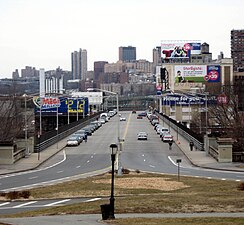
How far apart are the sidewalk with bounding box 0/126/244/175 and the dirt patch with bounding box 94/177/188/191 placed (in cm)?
1094

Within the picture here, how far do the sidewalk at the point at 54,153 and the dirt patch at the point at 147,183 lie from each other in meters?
10.9

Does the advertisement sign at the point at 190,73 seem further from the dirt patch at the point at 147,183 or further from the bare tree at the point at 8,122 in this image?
the dirt patch at the point at 147,183

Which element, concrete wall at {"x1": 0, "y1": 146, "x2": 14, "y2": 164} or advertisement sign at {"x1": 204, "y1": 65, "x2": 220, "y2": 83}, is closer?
concrete wall at {"x1": 0, "y1": 146, "x2": 14, "y2": 164}

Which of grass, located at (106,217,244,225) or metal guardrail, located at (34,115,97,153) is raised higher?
grass, located at (106,217,244,225)

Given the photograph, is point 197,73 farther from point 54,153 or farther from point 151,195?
point 151,195

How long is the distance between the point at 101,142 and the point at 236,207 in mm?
58013

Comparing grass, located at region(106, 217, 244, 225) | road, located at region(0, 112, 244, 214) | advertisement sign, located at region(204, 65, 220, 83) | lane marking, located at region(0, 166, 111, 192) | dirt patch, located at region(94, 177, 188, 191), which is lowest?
road, located at region(0, 112, 244, 214)

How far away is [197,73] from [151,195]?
149 meters

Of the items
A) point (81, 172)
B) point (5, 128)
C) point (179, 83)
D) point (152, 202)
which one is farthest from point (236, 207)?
point (179, 83)

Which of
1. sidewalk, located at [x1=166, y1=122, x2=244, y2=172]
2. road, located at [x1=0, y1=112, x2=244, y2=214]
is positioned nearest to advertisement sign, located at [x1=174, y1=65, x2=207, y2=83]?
road, located at [x1=0, y1=112, x2=244, y2=214]

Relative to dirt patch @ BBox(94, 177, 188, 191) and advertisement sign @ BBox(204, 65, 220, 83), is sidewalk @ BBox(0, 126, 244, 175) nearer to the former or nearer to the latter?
dirt patch @ BBox(94, 177, 188, 191)

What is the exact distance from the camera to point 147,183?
126 feet

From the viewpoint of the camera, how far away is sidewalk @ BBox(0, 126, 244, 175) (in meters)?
52.1

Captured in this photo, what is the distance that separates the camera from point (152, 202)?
26.6m
